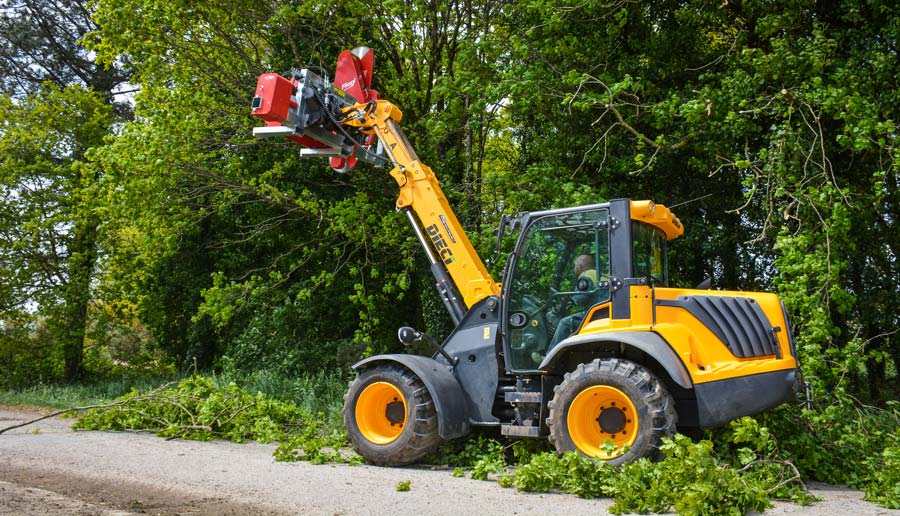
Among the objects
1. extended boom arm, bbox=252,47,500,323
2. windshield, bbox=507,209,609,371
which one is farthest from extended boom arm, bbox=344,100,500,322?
windshield, bbox=507,209,609,371

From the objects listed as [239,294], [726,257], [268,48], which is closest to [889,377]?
[726,257]

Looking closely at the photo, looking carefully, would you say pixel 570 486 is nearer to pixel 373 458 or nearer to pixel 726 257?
pixel 373 458

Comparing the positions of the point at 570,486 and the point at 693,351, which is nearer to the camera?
the point at 570,486

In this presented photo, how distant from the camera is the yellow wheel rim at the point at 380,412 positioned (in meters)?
7.08

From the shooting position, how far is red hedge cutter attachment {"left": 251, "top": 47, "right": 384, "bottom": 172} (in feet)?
24.8

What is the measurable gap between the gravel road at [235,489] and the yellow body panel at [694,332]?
1085mm

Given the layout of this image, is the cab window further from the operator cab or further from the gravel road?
the gravel road

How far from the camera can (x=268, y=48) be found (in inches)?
554

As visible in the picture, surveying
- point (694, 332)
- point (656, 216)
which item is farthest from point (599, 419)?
point (656, 216)

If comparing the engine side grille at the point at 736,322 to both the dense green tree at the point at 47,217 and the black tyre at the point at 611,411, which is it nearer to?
the black tyre at the point at 611,411

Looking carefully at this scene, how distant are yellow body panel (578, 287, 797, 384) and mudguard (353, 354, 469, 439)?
1.42 m

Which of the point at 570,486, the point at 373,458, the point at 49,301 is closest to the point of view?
the point at 570,486

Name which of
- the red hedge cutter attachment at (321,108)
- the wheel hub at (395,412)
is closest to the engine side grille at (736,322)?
the wheel hub at (395,412)

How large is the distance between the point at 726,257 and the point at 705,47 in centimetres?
350
